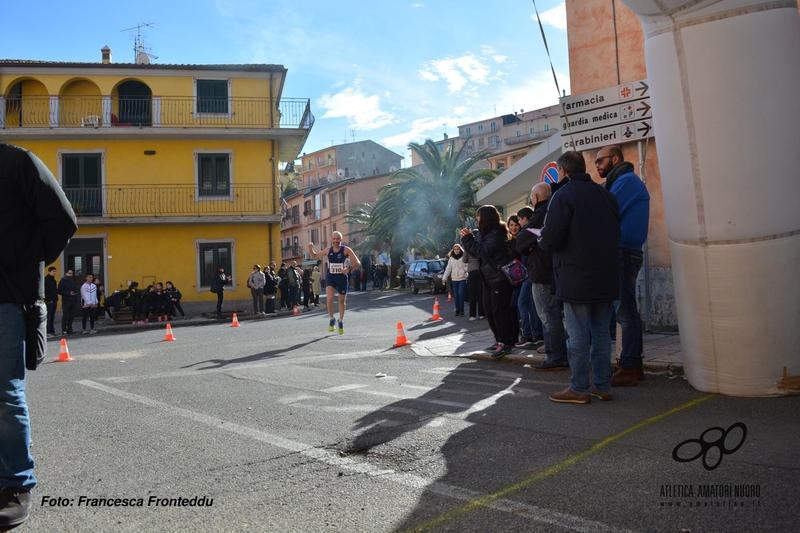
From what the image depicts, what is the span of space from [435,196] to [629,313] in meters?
34.2

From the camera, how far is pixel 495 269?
861cm

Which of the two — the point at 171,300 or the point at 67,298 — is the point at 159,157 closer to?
the point at 171,300

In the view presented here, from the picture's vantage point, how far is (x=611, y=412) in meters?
5.20

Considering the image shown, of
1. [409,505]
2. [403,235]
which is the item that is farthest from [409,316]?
[403,235]

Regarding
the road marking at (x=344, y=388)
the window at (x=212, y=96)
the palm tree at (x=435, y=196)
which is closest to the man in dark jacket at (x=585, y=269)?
the road marking at (x=344, y=388)

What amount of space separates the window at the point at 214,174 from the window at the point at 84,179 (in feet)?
13.7

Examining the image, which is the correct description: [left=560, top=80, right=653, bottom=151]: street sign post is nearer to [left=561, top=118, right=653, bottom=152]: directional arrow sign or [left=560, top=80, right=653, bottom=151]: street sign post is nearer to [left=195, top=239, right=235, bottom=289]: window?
[left=561, top=118, right=653, bottom=152]: directional arrow sign

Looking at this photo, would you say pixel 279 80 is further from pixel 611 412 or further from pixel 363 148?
pixel 363 148

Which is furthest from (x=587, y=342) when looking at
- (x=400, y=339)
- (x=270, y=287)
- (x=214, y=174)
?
(x=214, y=174)

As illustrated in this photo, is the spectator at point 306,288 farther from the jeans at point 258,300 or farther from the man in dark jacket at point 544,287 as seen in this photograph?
the man in dark jacket at point 544,287

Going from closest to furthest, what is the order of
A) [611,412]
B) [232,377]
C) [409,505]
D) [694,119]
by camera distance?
1. [409,505]
2. [611,412]
3. [694,119]
4. [232,377]

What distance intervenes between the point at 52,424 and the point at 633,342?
5218mm

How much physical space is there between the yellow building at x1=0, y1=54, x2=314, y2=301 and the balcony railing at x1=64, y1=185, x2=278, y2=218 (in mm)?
44

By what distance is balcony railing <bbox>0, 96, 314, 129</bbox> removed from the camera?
97.3 ft
